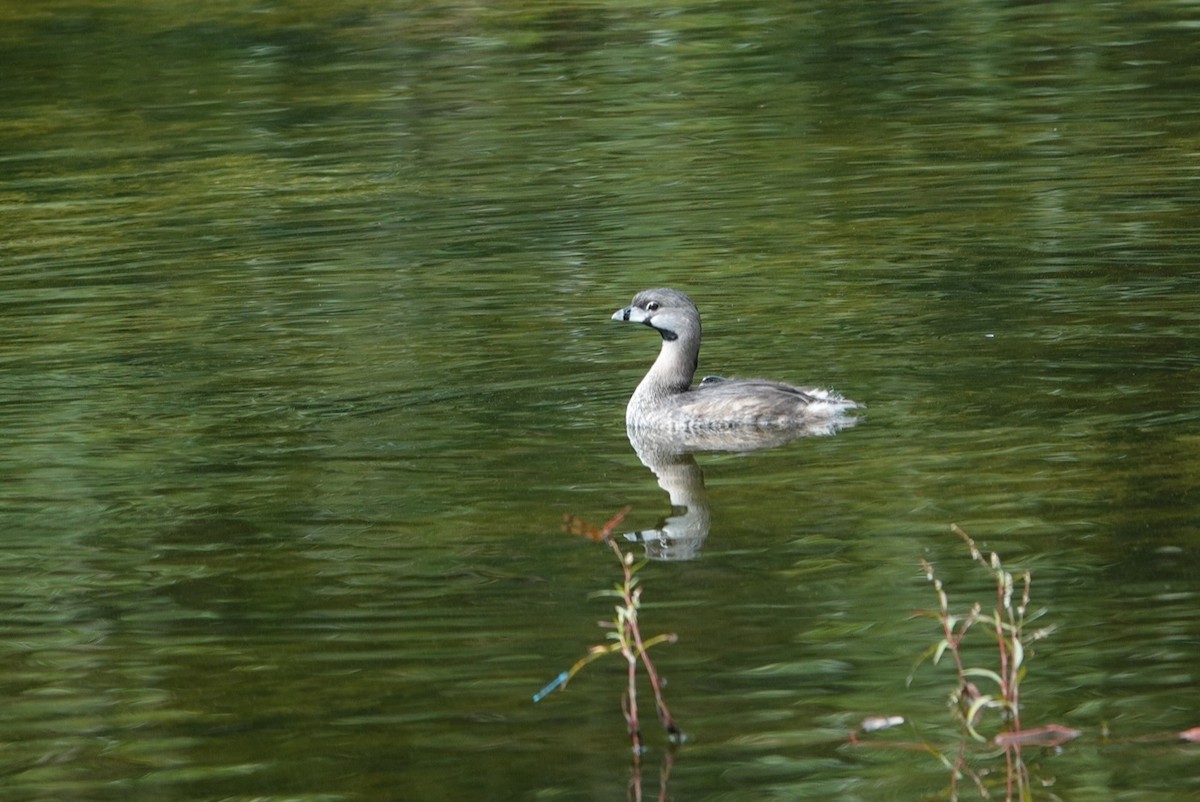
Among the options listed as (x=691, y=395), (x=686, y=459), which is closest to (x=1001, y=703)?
(x=686, y=459)

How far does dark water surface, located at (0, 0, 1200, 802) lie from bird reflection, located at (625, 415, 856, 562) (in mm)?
132

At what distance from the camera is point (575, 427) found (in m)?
10.1

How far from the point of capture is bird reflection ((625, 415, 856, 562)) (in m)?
8.31

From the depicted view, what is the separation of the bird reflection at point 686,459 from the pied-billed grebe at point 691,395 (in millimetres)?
44

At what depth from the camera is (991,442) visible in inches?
356

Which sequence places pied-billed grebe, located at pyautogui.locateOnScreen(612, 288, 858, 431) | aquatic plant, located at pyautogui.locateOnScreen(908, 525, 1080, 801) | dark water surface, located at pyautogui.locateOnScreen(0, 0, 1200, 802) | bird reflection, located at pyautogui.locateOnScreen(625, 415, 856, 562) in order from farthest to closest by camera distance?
pied-billed grebe, located at pyautogui.locateOnScreen(612, 288, 858, 431), bird reflection, located at pyautogui.locateOnScreen(625, 415, 856, 562), dark water surface, located at pyautogui.locateOnScreen(0, 0, 1200, 802), aquatic plant, located at pyautogui.locateOnScreen(908, 525, 1080, 801)

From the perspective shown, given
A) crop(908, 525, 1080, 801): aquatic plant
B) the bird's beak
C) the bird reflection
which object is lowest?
the bird reflection

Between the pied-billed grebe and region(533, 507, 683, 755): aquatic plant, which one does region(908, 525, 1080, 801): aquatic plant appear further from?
the pied-billed grebe

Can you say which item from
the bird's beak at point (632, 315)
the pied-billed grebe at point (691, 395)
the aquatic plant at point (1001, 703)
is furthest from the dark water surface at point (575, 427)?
the bird's beak at point (632, 315)

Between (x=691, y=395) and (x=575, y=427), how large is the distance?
54cm

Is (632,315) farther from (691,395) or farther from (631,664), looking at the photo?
(631,664)

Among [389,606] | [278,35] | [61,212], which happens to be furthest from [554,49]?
[389,606]

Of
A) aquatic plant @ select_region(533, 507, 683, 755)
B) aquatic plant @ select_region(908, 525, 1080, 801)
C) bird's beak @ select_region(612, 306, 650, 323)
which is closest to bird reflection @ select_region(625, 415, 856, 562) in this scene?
bird's beak @ select_region(612, 306, 650, 323)

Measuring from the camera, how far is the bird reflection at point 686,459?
8.31m
